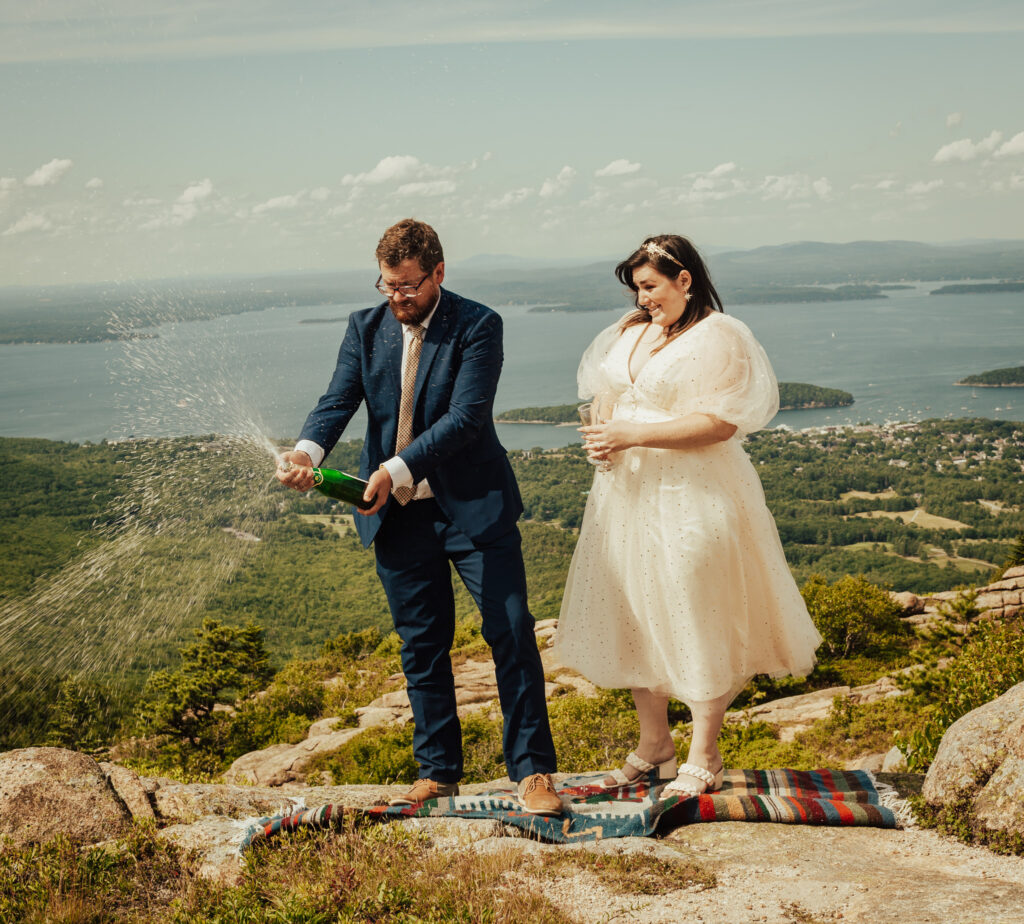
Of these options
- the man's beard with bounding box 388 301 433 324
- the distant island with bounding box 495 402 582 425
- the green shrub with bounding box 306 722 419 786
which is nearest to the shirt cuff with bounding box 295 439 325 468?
the man's beard with bounding box 388 301 433 324

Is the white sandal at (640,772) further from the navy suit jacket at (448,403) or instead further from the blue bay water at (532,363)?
the blue bay water at (532,363)

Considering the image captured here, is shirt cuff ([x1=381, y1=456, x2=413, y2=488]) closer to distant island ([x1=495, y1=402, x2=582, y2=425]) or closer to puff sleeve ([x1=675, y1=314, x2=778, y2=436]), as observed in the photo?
puff sleeve ([x1=675, y1=314, x2=778, y2=436])

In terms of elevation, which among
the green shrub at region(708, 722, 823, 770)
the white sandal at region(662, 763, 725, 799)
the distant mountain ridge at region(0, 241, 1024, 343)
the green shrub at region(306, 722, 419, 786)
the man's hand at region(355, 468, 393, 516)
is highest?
the distant mountain ridge at region(0, 241, 1024, 343)

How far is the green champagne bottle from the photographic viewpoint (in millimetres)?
3568

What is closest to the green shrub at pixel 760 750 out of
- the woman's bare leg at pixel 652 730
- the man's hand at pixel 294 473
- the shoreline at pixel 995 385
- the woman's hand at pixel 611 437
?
the woman's bare leg at pixel 652 730

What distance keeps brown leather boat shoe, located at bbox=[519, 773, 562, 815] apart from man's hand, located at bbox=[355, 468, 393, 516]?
1.41m

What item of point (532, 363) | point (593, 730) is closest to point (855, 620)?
point (593, 730)

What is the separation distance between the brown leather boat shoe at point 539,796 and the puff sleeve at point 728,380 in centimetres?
175

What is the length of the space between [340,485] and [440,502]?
47 cm

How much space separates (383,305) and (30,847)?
2642 millimetres

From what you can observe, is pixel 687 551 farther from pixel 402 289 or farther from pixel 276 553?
pixel 276 553

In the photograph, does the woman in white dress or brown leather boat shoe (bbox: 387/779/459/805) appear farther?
brown leather boat shoe (bbox: 387/779/459/805)

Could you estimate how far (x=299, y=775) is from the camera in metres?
12.6

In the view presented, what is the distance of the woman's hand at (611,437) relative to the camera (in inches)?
150
